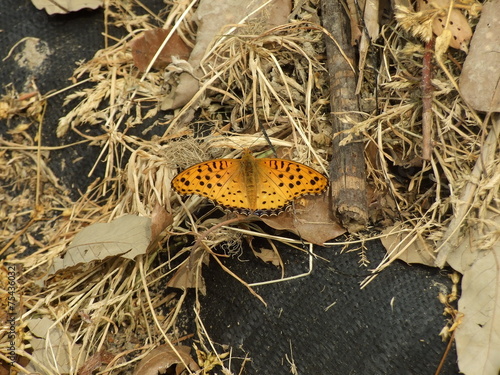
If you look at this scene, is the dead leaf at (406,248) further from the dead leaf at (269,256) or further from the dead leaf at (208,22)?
the dead leaf at (208,22)

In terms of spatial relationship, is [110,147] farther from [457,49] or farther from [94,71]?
[457,49]

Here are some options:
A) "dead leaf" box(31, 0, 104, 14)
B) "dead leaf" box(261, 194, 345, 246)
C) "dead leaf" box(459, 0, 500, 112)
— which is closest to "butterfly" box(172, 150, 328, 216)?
"dead leaf" box(261, 194, 345, 246)

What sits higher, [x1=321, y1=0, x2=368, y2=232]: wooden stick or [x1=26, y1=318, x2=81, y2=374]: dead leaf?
[x1=321, y1=0, x2=368, y2=232]: wooden stick

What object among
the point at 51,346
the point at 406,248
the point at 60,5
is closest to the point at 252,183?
the point at 406,248

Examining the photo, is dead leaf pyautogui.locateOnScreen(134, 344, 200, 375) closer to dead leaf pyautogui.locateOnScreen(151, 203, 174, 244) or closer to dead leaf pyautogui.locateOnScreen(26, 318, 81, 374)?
dead leaf pyautogui.locateOnScreen(26, 318, 81, 374)

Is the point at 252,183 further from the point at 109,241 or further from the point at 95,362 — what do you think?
the point at 95,362
